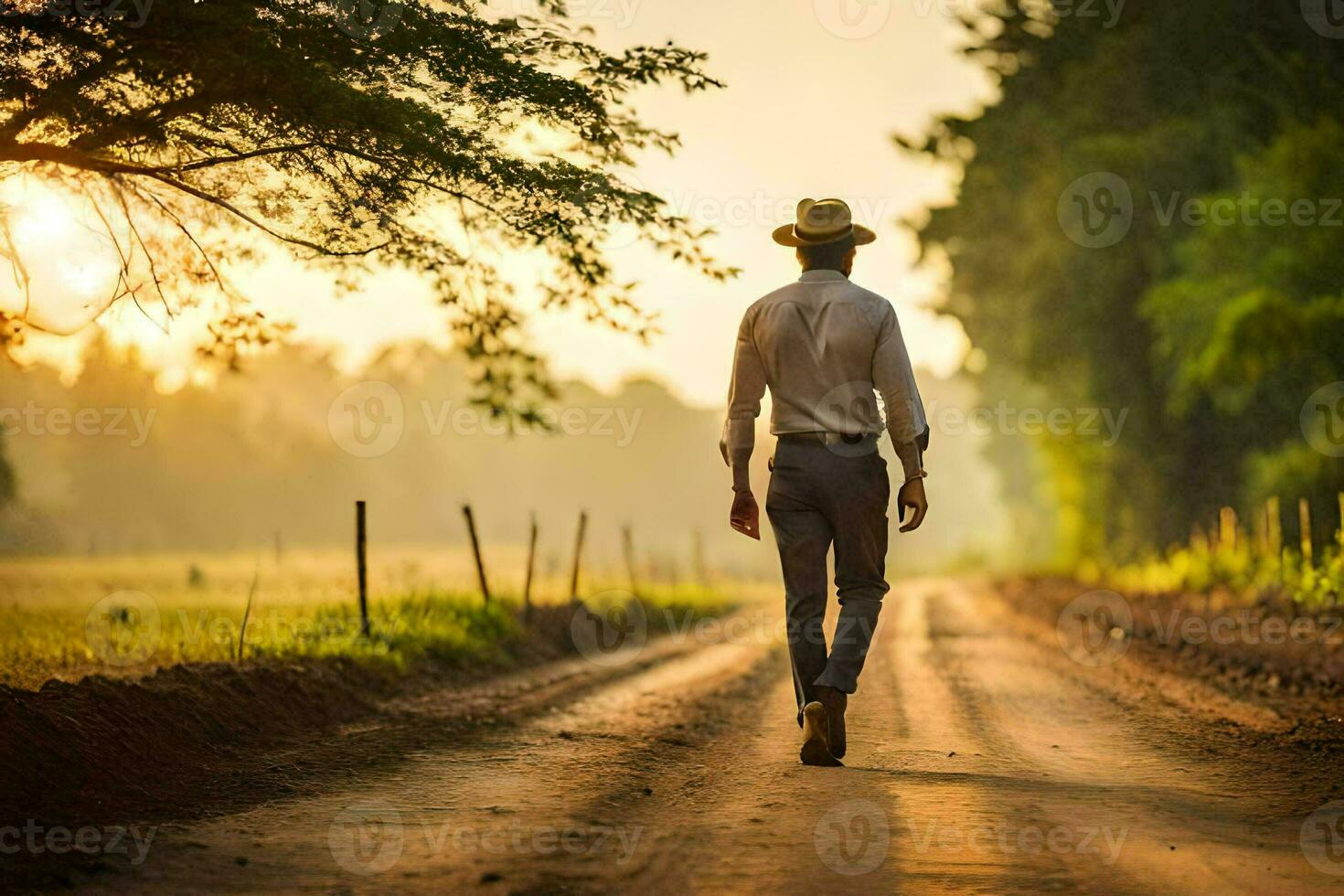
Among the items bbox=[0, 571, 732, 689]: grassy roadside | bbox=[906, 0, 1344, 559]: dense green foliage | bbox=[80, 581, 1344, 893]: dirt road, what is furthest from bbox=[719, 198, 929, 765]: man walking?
bbox=[906, 0, 1344, 559]: dense green foliage

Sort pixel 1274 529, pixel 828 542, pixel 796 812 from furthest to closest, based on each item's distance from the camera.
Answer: pixel 1274 529 → pixel 828 542 → pixel 796 812

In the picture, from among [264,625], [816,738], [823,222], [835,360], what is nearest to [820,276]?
[823,222]

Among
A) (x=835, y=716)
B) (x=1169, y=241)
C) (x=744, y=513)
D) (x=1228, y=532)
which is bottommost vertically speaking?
(x=835, y=716)

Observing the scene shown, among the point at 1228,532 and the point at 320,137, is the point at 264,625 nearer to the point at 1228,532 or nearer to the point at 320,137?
the point at 320,137

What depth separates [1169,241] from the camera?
80.9 ft

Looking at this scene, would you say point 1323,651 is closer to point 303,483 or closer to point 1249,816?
point 1249,816

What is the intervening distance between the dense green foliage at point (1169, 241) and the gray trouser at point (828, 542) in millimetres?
12017

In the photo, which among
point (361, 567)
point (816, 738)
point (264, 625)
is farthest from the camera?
point (361, 567)

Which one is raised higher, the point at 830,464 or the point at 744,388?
the point at 744,388

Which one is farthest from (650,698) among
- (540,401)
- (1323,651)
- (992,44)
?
(992,44)

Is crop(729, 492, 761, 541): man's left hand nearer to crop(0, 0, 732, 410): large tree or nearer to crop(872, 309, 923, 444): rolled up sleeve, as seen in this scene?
crop(872, 309, 923, 444): rolled up sleeve

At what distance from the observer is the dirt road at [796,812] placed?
13.0 ft

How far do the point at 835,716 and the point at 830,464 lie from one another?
4.09 feet

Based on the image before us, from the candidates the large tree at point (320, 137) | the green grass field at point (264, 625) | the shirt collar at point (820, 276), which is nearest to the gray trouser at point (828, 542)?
the shirt collar at point (820, 276)
